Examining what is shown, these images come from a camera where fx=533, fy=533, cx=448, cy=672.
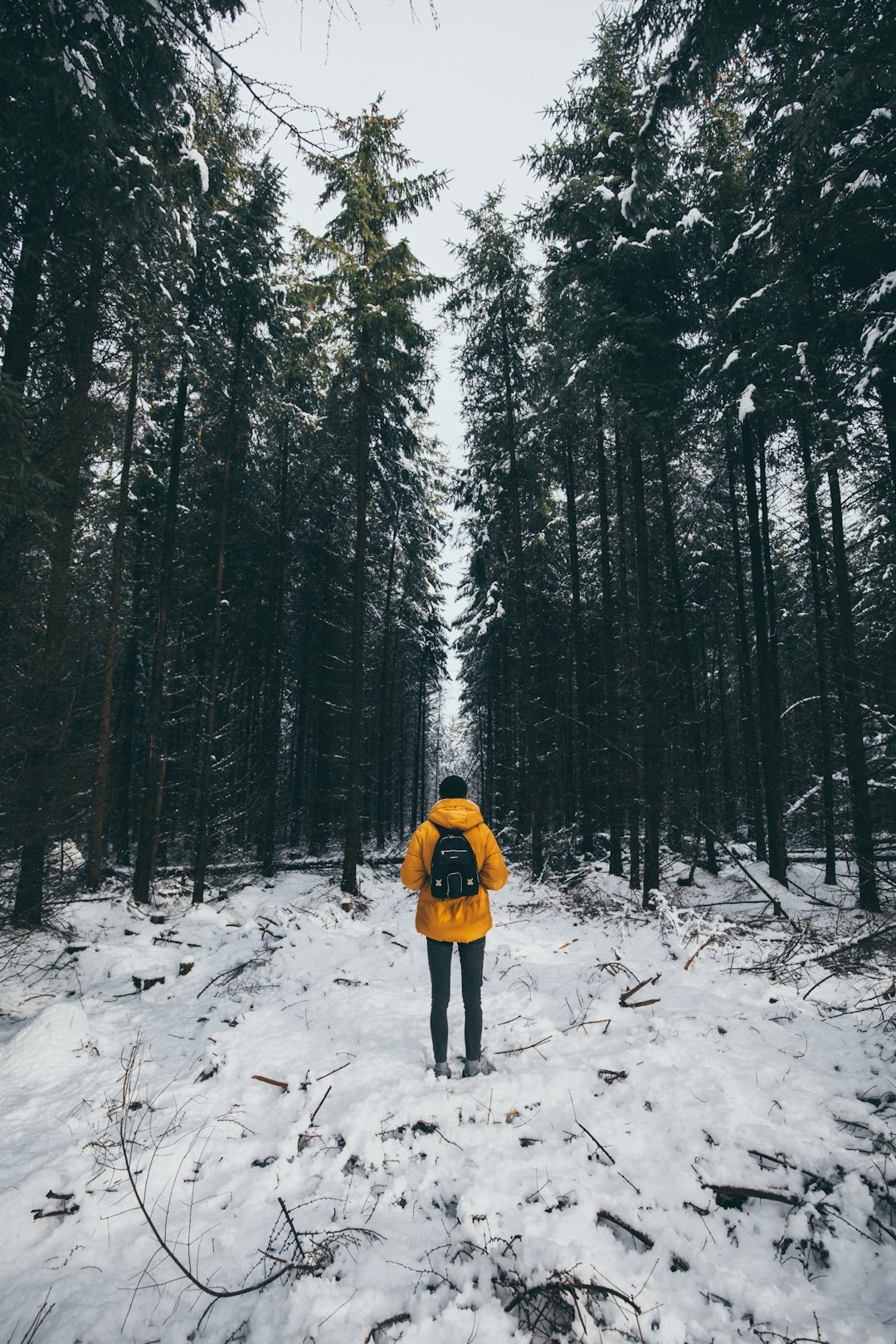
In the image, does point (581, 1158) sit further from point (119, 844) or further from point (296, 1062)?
point (119, 844)

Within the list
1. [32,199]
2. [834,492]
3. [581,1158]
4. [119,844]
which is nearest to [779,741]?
[834,492]

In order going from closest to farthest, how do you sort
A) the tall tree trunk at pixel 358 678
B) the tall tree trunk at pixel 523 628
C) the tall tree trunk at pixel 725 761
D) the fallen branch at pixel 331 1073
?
1. the fallen branch at pixel 331 1073
2. the tall tree trunk at pixel 358 678
3. the tall tree trunk at pixel 523 628
4. the tall tree trunk at pixel 725 761

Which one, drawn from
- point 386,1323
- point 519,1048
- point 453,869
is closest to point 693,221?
point 453,869

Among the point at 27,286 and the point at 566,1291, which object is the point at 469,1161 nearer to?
the point at 566,1291

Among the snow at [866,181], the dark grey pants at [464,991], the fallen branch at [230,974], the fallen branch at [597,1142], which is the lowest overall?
the fallen branch at [230,974]

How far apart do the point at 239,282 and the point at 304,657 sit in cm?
1170

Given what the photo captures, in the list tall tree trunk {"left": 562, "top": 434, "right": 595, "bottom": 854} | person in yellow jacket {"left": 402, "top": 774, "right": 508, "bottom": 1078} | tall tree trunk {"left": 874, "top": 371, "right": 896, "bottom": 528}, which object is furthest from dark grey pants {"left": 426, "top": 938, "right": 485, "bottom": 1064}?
tall tree trunk {"left": 874, "top": 371, "right": 896, "bottom": 528}

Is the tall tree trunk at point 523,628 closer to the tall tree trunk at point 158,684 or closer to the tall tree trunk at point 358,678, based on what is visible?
the tall tree trunk at point 358,678

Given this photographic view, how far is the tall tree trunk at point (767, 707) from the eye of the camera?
12.2 meters

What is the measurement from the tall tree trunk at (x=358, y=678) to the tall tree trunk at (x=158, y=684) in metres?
3.84

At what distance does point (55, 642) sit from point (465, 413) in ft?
42.7

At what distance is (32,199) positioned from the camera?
5738mm

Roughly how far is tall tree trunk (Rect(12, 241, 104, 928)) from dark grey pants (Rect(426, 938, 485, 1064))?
15.5 ft

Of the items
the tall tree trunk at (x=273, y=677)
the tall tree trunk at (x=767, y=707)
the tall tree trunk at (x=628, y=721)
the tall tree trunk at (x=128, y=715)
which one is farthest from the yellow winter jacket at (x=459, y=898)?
the tall tree trunk at (x=128, y=715)
